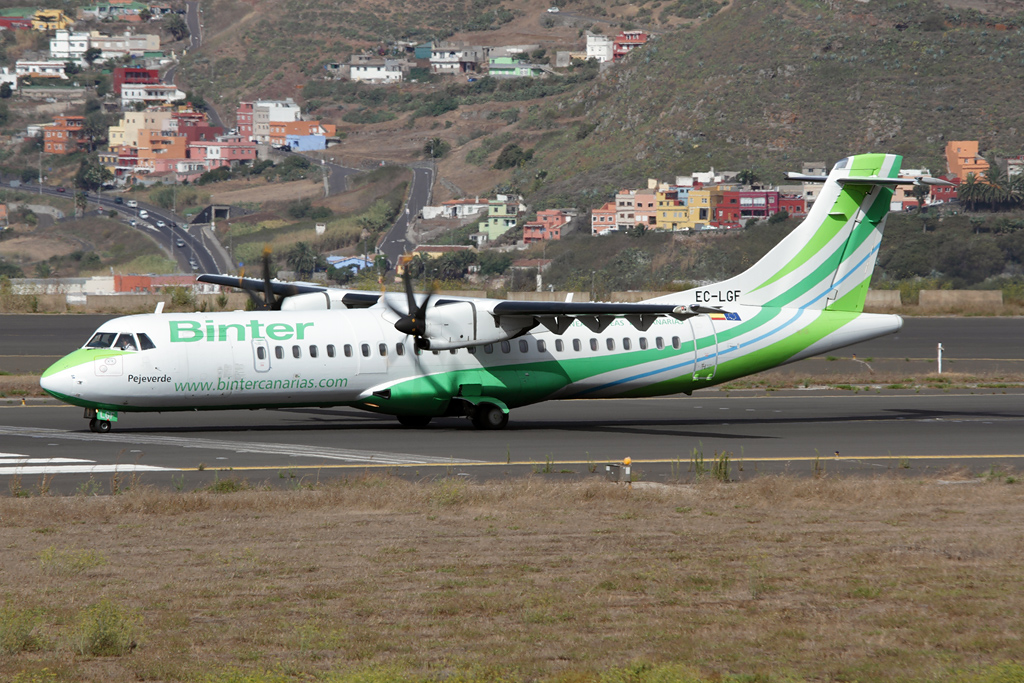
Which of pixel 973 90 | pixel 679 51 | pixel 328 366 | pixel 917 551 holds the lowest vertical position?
pixel 917 551

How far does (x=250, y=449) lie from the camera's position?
2345 centimetres

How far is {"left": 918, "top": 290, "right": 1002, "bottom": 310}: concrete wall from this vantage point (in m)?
72.8

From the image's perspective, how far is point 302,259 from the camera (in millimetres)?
159375

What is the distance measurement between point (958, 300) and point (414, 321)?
57963 mm

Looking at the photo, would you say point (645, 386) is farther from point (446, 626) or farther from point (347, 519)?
point (446, 626)

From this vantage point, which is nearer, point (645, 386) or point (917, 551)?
point (917, 551)

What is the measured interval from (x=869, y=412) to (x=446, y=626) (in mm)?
24153

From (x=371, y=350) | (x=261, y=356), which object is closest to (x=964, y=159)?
(x=371, y=350)

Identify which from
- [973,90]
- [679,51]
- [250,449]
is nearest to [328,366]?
[250,449]

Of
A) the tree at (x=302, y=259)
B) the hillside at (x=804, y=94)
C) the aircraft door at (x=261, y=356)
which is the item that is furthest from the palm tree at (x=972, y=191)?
the aircraft door at (x=261, y=356)

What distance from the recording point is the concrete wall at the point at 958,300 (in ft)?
239

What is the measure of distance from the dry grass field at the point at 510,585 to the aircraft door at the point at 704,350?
10.7 metres

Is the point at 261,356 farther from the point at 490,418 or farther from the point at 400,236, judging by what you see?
the point at 400,236

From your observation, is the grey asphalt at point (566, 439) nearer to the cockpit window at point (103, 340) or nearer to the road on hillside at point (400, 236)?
the cockpit window at point (103, 340)
